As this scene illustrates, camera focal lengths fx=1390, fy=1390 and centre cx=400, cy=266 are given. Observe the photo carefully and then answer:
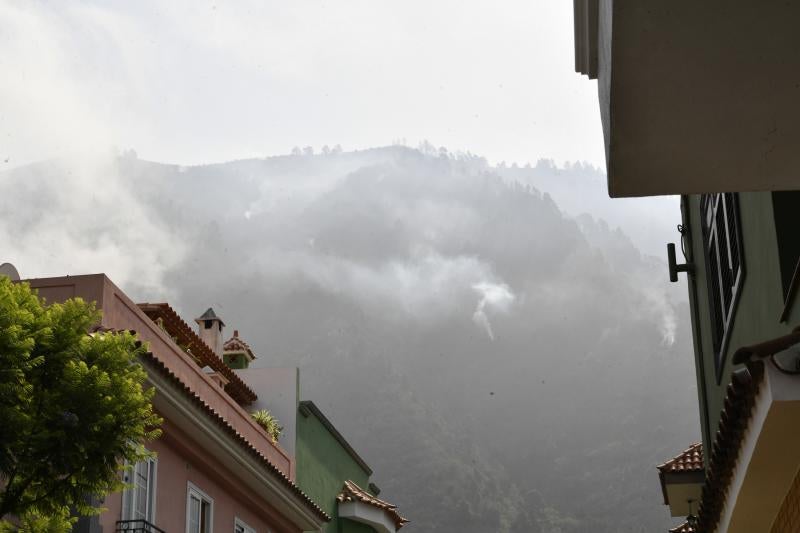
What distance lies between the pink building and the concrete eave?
6337mm

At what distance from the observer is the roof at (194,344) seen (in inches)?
893

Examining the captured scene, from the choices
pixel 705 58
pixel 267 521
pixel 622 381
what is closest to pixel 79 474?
pixel 705 58

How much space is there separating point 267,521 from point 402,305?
159773mm

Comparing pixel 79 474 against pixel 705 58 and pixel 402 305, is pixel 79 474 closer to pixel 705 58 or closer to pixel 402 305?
pixel 705 58

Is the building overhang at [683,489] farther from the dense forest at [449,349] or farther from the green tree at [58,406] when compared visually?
the dense forest at [449,349]

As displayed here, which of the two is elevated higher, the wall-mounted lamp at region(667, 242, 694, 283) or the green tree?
the wall-mounted lamp at region(667, 242, 694, 283)

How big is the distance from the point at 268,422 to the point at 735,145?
67.5ft

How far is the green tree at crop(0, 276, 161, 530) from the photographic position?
11.5 m

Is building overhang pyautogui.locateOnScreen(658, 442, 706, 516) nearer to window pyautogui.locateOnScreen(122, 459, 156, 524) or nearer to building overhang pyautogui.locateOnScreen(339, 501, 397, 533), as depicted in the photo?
window pyautogui.locateOnScreen(122, 459, 156, 524)

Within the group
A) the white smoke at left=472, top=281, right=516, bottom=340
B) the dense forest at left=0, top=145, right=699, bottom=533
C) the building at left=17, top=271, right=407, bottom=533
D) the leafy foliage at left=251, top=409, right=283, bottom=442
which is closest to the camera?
the building at left=17, top=271, right=407, bottom=533

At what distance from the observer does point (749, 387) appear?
790 cm

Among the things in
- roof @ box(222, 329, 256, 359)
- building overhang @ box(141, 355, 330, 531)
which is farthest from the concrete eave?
roof @ box(222, 329, 256, 359)

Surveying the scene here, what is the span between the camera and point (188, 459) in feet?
62.6

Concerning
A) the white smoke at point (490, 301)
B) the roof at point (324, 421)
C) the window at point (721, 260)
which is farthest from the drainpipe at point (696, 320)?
the white smoke at point (490, 301)
